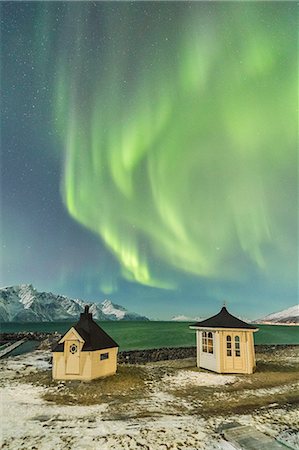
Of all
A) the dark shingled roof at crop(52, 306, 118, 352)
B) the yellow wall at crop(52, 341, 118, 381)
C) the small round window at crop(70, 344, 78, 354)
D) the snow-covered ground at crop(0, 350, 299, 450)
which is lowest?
the snow-covered ground at crop(0, 350, 299, 450)

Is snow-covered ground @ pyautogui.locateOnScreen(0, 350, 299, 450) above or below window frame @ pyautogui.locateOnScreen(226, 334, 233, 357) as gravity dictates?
below

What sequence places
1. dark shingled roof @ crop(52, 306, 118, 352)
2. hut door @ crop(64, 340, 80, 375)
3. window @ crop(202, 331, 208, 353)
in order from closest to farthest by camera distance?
hut door @ crop(64, 340, 80, 375) → dark shingled roof @ crop(52, 306, 118, 352) → window @ crop(202, 331, 208, 353)

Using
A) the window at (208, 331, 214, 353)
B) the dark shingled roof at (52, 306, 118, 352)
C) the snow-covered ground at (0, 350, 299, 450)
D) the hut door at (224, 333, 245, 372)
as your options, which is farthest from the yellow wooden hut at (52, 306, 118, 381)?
the hut door at (224, 333, 245, 372)

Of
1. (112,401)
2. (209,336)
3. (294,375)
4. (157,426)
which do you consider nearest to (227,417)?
(157,426)

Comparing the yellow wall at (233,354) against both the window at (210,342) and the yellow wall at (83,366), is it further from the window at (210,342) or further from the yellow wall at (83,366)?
the yellow wall at (83,366)

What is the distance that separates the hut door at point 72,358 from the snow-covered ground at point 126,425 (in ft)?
10.6

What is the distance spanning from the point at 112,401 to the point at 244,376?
32.9ft

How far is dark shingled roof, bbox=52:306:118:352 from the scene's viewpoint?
57.6 feet

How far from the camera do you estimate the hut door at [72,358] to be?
56.5 ft

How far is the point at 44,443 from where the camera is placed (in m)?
Result: 8.78

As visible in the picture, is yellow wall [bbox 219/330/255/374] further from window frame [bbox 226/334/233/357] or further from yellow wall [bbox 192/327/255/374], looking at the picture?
window frame [bbox 226/334/233/357]

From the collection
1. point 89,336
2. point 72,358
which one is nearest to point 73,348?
point 72,358

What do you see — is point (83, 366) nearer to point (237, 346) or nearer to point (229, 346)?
point (229, 346)

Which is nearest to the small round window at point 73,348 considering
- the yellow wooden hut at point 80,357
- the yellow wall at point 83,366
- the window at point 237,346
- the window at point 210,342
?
the yellow wooden hut at point 80,357
